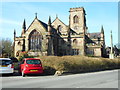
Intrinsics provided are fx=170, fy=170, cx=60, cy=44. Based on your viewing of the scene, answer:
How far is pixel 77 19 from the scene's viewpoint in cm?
6512

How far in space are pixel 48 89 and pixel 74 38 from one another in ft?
152

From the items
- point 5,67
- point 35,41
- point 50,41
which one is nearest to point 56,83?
point 5,67

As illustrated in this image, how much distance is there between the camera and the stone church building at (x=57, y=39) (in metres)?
46.9

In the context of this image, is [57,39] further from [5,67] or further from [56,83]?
[56,83]

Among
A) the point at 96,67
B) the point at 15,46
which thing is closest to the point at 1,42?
the point at 15,46

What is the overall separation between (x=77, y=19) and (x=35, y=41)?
2351 centimetres

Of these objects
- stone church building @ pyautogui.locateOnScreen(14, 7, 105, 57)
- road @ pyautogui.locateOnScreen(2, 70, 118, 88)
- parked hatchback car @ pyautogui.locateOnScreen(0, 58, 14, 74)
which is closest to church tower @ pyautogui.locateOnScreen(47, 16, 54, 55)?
stone church building @ pyautogui.locateOnScreen(14, 7, 105, 57)

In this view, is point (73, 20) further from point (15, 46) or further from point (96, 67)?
point (96, 67)

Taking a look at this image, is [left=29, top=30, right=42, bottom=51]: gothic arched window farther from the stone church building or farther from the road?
the road

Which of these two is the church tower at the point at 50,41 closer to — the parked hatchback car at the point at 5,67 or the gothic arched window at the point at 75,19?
the gothic arched window at the point at 75,19

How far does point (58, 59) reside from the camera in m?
19.7

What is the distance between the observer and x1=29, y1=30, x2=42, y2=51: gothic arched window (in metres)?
47.7

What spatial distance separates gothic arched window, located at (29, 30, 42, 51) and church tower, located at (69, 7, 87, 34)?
20.8 m

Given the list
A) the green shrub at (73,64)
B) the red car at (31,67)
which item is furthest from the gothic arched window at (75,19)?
the red car at (31,67)
